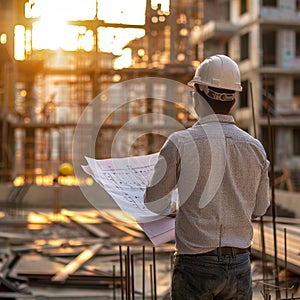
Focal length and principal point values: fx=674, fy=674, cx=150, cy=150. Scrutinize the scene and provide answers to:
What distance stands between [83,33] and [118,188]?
20831 millimetres

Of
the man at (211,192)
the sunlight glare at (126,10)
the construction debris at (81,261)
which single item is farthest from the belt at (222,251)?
the sunlight glare at (126,10)

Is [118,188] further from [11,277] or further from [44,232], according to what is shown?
[44,232]

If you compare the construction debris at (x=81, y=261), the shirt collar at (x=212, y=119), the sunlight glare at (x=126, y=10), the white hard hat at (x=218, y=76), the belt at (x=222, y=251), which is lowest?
the construction debris at (x=81, y=261)

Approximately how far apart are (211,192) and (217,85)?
1.37 ft

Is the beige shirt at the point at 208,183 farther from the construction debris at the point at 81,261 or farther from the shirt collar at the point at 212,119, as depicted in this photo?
the construction debris at the point at 81,261

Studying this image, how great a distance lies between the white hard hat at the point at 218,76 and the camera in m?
2.62

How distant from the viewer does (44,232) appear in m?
11.8

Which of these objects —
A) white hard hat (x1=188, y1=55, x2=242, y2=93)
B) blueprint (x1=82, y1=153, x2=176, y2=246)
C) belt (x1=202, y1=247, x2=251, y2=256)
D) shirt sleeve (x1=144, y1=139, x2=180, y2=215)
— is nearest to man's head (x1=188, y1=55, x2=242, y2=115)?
white hard hat (x1=188, y1=55, x2=242, y2=93)

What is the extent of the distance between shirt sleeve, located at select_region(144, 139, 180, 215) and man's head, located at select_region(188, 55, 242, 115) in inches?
9.2

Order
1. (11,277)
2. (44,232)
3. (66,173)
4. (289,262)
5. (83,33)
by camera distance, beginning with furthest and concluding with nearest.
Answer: (83,33), (66,173), (44,232), (11,277), (289,262)

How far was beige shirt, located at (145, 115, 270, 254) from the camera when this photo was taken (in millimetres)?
2514

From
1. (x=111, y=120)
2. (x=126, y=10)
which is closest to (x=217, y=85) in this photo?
(x=126, y=10)

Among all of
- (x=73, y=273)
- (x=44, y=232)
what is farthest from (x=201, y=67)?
(x=44, y=232)

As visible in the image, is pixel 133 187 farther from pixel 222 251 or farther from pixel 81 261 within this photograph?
pixel 81 261
